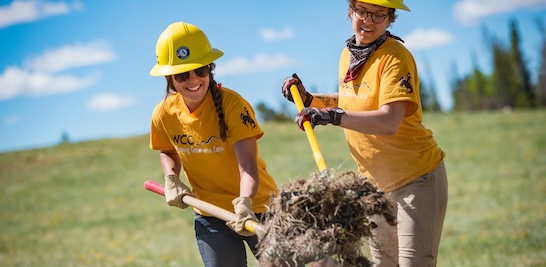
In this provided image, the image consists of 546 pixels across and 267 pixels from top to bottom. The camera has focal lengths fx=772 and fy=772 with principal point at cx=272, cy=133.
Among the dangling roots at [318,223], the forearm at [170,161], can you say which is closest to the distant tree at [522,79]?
the forearm at [170,161]

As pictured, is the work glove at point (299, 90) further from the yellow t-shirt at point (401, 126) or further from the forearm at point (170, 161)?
the forearm at point (170, 161)

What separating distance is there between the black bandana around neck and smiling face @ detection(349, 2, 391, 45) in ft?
0.10

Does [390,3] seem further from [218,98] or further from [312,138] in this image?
[218,98]

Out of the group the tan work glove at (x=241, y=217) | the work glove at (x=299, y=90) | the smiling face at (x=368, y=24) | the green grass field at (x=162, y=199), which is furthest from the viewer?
the green grass field at (x=162, y=199)

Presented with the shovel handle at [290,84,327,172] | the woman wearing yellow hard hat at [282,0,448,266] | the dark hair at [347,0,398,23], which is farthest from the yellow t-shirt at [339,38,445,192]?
the shovel handle at [290,84,327,172]

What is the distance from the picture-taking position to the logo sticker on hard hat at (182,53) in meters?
4.66

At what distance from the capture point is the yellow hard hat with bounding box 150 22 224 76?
4633mm

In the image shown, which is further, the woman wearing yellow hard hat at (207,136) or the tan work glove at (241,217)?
the woman wearing yellow hard hat at (207,136)

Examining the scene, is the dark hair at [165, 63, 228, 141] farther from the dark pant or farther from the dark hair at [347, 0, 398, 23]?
the dark hair at [347, 0, 398, 23]

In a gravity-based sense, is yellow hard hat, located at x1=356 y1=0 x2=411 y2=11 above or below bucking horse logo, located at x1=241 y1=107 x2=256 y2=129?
above

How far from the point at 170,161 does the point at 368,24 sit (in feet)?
5.44

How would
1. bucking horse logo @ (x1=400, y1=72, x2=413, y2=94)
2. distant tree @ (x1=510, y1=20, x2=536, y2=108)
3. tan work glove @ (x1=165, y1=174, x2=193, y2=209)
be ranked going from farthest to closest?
distant tree @ (x1=510, y1=20, x2=536, y2=108) < tan work glove @ (x1=165, y1=174, x2=193, y2=209) < bucking horse logo @ (x1=400, y1=72, x2=413, y2=94)

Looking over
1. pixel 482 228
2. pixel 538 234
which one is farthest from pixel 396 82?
pixel 482 228

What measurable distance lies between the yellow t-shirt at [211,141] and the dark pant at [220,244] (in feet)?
0.45
